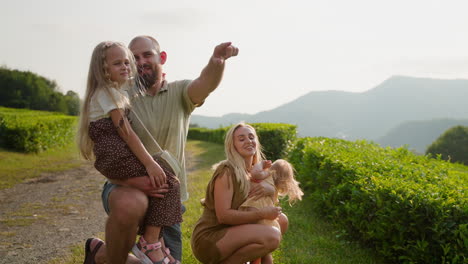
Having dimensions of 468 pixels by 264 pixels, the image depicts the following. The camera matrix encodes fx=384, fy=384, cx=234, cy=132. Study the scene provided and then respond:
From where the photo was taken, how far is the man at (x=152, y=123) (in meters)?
2.73

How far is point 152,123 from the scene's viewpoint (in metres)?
2.98

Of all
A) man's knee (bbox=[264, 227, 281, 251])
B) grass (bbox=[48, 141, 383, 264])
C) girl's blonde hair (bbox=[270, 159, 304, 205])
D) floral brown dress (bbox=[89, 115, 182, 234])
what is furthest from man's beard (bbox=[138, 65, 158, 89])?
grass (bbox=[48, 141, 383, 264])

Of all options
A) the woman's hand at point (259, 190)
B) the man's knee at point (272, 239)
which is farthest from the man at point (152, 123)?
the man's knee at point (272, 239)

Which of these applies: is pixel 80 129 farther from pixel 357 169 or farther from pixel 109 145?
pixel 357 169

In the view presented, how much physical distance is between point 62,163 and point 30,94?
97.9 feet

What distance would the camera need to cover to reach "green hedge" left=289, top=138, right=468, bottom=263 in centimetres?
365

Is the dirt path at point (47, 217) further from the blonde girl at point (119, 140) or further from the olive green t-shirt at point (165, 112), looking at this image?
the olive green t-shirt at point (165, 112)

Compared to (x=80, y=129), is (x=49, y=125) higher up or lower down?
lower down

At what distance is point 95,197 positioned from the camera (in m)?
8.49

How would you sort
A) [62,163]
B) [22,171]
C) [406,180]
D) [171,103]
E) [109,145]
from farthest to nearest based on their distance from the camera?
1. [62,163]
2. [22,171]
3. [406,180]
4. [171,103]
5. [109,145]

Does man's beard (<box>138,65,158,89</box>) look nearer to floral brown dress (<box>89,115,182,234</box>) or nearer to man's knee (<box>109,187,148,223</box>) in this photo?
floral brown dress (<box>89,115,182,234</box>)

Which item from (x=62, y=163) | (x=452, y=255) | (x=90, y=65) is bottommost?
(x=62, y=163)

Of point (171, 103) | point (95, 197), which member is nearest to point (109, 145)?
point (171, 103)

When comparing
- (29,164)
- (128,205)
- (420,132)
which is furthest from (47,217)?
(420,132)
